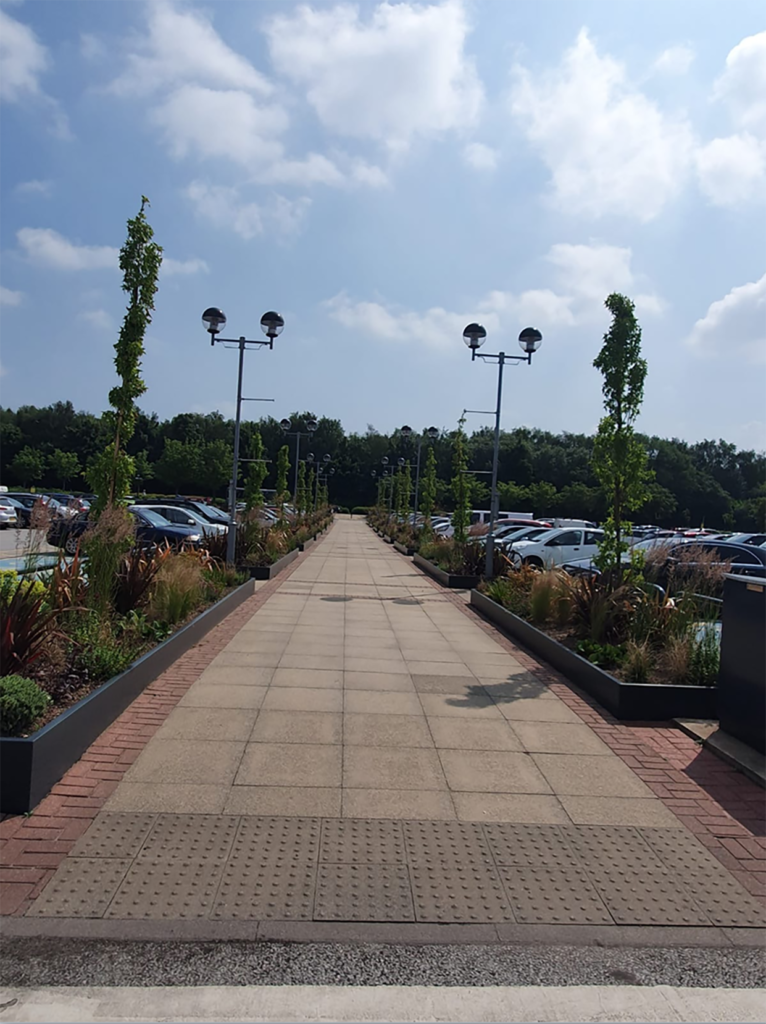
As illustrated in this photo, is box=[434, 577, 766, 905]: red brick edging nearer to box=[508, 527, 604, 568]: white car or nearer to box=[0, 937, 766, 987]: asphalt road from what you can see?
box=[0, 937, 766, 987]: asphalt road

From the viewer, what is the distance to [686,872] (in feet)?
12.4

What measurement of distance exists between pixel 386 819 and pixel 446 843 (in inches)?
16.0

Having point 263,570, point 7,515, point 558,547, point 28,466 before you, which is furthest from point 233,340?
point 28,466

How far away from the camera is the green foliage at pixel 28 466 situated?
77.9 meters

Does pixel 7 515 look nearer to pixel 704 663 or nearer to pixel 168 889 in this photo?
pixel 704 663

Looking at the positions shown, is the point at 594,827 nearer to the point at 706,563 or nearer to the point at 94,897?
the point at 94,897

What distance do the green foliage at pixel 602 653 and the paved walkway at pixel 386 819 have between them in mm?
478

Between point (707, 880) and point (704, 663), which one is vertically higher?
point (704, 663)

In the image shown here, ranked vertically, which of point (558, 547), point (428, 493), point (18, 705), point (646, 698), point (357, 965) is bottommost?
point (357, 965)

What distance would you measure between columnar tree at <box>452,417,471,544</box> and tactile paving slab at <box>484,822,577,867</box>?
15.1 metres

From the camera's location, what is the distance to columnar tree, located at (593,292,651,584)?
930cm

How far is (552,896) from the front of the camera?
Result: 3.48 metres

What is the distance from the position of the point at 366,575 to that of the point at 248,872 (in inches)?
580

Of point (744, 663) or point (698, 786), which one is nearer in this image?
point (698, 786)
